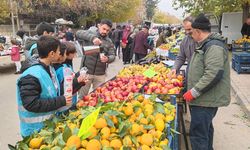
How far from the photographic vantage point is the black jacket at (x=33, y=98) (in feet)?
9.81

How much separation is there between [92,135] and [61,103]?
0.63 metres

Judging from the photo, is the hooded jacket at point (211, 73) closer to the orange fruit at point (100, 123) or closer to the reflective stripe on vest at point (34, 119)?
the orange fruit at point (100, 123)

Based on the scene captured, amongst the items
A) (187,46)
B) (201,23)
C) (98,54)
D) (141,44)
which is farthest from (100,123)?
(141,44)

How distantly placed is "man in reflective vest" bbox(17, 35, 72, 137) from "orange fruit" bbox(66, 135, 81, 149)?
680 mm

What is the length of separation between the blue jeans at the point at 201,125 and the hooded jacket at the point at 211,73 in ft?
0.31

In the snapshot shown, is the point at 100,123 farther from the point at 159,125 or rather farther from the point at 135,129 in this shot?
the point at 159,125

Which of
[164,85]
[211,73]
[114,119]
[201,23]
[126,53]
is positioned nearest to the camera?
[114,119]

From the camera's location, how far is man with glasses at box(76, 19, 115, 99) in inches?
213

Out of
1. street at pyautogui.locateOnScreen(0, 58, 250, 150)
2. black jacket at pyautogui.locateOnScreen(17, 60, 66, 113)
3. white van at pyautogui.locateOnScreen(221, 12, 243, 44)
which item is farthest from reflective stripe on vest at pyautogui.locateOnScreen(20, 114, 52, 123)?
white van at pyautogui.locateOnScreen(221, 12, 243, 44)

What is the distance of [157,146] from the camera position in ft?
9.05

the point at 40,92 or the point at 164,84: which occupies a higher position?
the point at 40,92

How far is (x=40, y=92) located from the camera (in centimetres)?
311

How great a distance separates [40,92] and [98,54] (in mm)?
2637

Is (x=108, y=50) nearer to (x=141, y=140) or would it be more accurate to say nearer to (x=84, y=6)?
(x=141, y=140)
